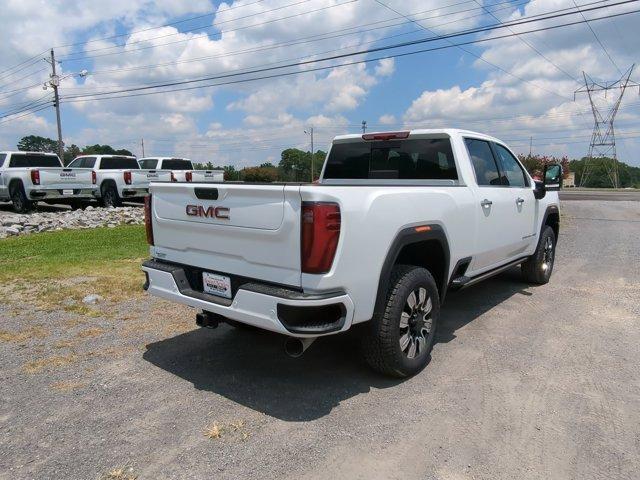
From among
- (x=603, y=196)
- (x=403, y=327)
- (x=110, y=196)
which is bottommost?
(x=603, y=196)

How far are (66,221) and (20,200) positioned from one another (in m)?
3.99

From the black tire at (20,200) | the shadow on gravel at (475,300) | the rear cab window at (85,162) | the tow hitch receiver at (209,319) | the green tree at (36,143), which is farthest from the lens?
the green tree at (36,143)

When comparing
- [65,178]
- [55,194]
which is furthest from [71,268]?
[65,178]

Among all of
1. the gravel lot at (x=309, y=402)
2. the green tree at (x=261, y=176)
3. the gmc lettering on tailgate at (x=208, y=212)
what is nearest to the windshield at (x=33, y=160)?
the green tree at (x=261, y=176)

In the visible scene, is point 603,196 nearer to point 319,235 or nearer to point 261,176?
point 261,176

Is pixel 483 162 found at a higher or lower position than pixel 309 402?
higher

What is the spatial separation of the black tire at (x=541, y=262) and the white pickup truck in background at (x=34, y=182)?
13916 millimetres

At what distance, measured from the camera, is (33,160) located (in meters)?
17.1

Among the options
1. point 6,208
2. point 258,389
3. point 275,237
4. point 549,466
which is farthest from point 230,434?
point 6,208

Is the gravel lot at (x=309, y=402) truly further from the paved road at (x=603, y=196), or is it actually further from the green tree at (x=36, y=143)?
the green tree at (x=36, y=143)

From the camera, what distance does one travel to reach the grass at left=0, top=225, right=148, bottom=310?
20.1 ft

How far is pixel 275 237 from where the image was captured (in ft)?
10.6

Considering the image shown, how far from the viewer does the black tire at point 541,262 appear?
264 inches

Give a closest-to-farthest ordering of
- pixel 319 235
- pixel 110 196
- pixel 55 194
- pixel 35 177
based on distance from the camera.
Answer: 1. pixel 319 235
2. pixel 35 177
3. pixel 55 194
4. pixel 110 196
